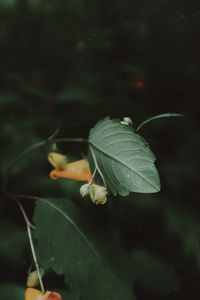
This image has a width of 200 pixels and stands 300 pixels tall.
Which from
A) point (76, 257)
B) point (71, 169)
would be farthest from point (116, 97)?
point (76, 257)

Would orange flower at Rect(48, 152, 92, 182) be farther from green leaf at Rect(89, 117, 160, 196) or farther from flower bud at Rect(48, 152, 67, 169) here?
green leaf at Rect(89, 117, 160, 196)

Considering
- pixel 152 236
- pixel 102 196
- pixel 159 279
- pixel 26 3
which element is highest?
pixel 102 196

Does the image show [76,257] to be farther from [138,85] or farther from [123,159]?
[138,85]

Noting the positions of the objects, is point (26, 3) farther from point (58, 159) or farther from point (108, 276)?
point (108, 276)

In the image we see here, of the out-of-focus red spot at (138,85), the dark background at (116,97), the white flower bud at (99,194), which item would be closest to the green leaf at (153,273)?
the dark background at (116,97)

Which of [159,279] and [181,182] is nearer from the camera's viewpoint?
[159,279]

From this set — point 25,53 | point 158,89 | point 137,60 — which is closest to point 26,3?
point 25,53

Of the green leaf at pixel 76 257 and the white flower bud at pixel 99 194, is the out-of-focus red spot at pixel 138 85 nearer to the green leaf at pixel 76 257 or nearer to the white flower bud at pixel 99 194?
the green leaf at pixel 76 257
